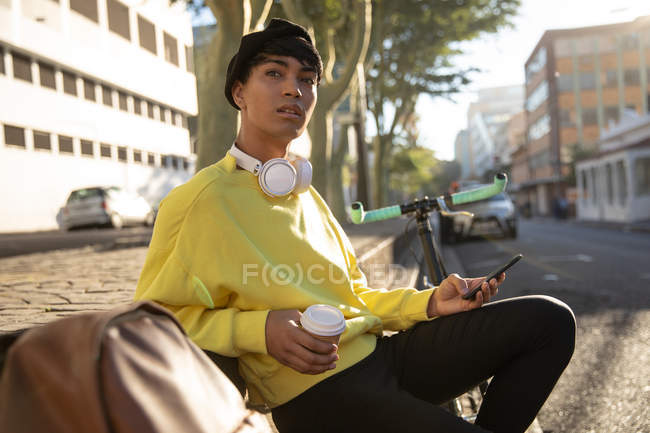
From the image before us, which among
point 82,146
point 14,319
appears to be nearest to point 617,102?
point 82,146

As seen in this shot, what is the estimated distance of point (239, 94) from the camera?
199cm

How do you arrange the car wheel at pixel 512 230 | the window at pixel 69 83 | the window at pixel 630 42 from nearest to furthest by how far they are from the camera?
the car wheel at pixel 512 230 < the window at pixel 69 83 < the window at pixel 630 42

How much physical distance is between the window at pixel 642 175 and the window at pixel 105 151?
81.1 ft

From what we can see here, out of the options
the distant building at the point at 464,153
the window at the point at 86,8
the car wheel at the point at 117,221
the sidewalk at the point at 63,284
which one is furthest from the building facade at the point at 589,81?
the distant building at the point at 464,153

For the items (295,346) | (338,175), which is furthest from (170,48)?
(295,346)

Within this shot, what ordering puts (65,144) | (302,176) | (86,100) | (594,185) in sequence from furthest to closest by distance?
1. (594,185)
2. (86,100)
3. (65,144)
4. (302,176)

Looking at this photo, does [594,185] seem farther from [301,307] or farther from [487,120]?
[487,120]

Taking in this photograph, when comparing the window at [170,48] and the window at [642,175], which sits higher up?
the window at [170,48]

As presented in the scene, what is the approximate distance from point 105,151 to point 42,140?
Answer: 15.4 ft

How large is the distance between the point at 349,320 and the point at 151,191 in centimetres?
3243

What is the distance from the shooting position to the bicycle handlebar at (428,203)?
8.16 ft

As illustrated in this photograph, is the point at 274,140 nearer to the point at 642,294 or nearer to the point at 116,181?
the point at 642,294

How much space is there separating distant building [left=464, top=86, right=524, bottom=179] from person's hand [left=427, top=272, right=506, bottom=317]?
118269 mm

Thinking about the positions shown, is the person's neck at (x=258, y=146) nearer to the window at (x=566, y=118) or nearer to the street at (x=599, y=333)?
the street at (x=599, y=333)
